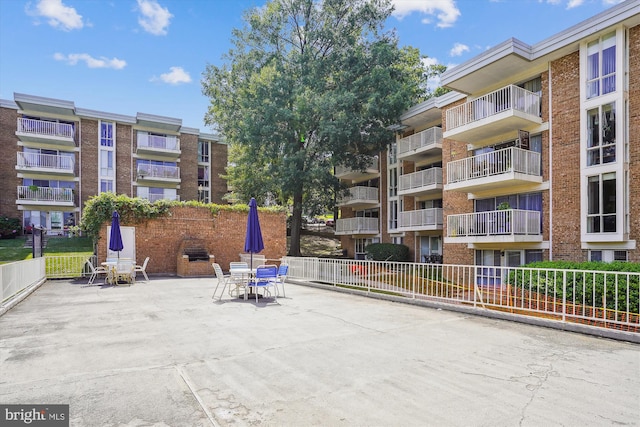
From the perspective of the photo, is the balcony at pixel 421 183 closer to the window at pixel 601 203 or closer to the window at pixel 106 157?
the window at pixel 601 203

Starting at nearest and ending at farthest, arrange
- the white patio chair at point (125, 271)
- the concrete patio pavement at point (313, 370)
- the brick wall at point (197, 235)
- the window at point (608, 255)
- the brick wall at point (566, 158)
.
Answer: the concrete patio pavement at point (313, 370) < the window at point (608, 255) < the brick wall at point (566, 158) < the white patio chair at point (125, 271) < the brick wall at point (197, 235)

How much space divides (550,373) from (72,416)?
18.0ft

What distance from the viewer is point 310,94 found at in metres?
23.8

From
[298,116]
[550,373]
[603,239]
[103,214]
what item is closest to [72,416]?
[550,373]

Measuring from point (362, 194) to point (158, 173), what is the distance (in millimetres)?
18998

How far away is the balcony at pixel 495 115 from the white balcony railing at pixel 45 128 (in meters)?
29.5

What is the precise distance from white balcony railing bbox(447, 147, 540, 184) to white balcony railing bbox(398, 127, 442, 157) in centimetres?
423

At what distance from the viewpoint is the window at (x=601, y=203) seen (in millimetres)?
12891

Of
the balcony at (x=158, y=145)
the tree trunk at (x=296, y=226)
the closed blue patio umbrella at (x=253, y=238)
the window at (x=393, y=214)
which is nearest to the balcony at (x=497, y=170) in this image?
the window at (x=393, y=214)

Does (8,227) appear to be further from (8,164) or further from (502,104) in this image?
(502,104)

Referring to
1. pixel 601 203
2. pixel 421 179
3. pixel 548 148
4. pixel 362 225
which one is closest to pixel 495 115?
pixel 548 148

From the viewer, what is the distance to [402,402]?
3.96m

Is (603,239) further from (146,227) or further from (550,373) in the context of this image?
(146,227)

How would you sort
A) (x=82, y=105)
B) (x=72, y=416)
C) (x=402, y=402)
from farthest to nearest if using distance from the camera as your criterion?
(x=82, y=105) < (x=402, y=402) < (x=72, y=416)
